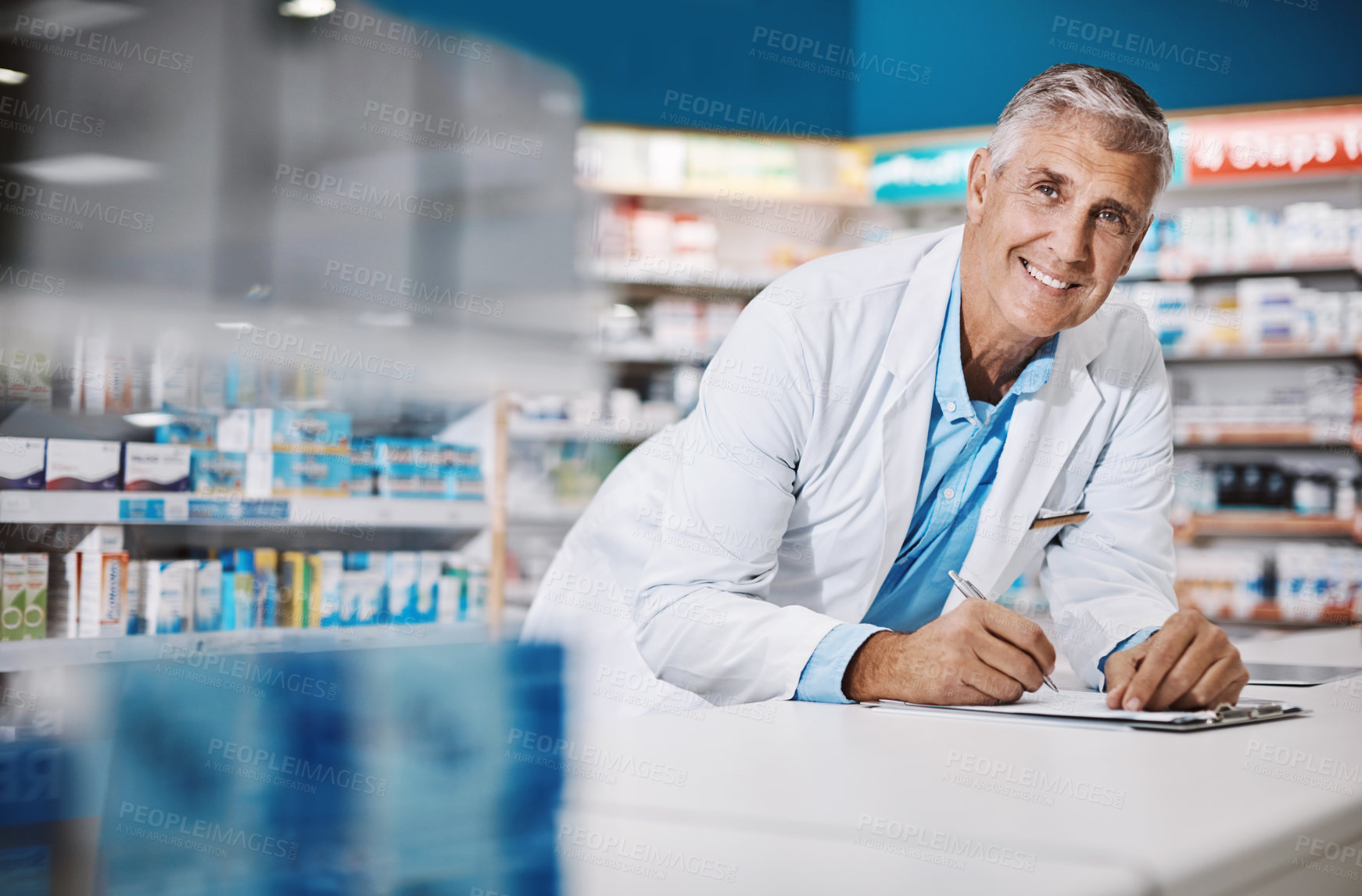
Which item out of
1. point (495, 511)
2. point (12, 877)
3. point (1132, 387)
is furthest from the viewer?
point (495, 511)

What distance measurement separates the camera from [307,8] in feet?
15.5

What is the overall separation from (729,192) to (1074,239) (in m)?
3.81

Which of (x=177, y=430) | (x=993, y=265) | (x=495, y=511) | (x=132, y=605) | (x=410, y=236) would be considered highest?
(x=410, y=236)

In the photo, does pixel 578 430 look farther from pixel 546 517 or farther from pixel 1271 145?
pixel 1271 145

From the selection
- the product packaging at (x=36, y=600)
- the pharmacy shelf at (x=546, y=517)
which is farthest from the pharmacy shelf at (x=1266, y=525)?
the product packaging at (x=36, y=600)

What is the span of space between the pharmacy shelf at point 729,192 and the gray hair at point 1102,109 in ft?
11.9

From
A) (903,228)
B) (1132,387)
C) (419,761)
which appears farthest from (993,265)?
(903,228)

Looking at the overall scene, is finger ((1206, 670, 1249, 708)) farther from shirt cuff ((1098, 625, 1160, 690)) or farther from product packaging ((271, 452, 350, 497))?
product packaging ((271, 452, 350, 497))

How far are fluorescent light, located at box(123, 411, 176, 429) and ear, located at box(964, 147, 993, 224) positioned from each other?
2.56 m

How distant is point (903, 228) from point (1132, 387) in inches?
153

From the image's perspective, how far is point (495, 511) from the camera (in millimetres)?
4039

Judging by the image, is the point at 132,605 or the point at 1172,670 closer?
the point at 1172,670

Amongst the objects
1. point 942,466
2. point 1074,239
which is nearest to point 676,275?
point 942,466

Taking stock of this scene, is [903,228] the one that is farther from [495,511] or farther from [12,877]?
[12,877]
